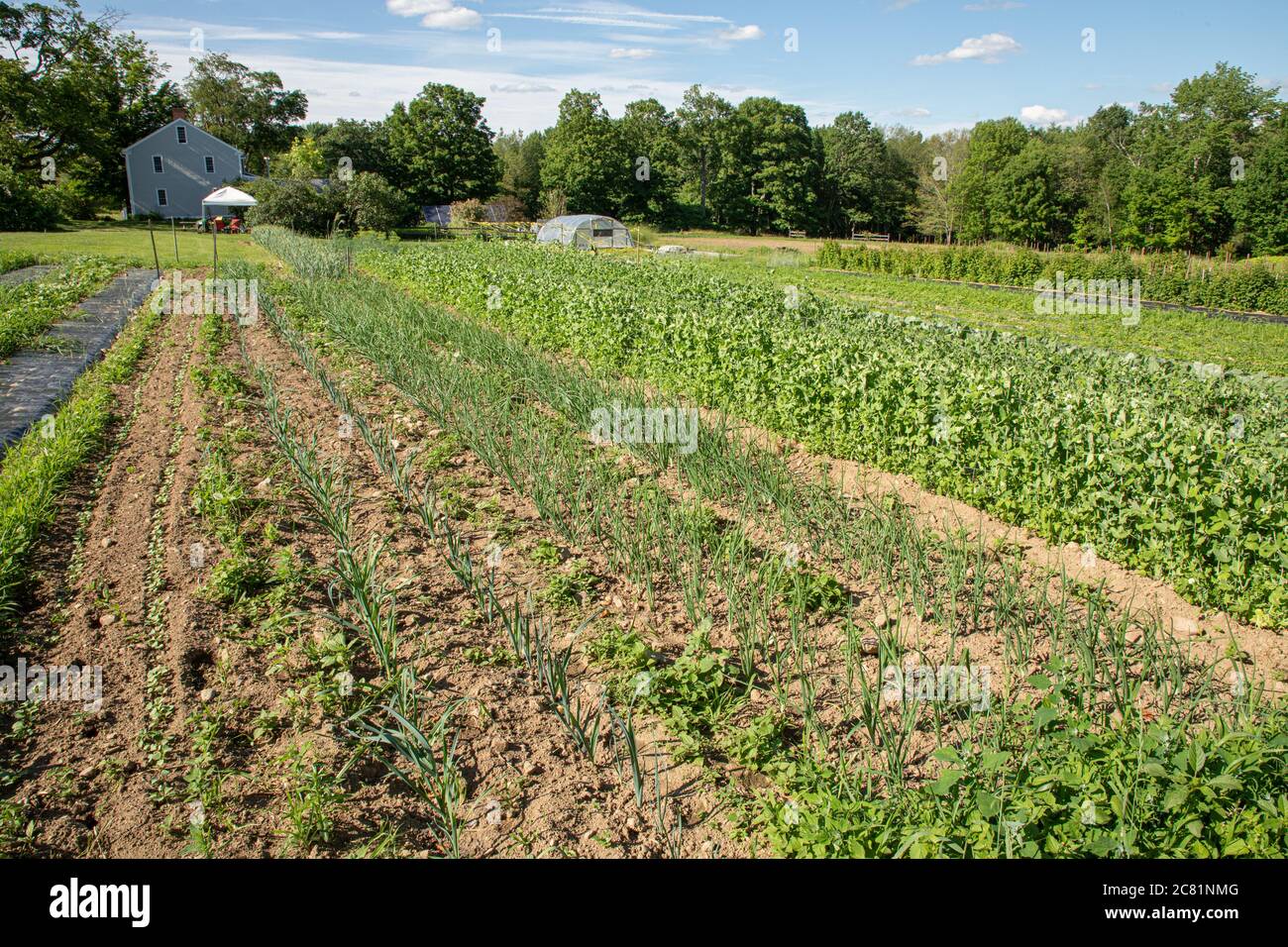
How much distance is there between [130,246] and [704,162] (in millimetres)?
43541

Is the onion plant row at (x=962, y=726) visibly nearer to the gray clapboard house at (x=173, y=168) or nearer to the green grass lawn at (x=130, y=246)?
the green grass lawn at (x=130, y=246)

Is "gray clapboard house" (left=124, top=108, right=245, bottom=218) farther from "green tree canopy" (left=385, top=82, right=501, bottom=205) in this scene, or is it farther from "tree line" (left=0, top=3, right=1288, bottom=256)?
"green tree canopy" (left=385, top=82, right=501, bottom=205)

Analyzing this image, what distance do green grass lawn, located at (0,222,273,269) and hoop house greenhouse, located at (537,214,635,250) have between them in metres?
11.2

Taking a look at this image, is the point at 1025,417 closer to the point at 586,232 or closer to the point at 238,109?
the point at 586,232

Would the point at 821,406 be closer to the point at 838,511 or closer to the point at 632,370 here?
the point at 838,511

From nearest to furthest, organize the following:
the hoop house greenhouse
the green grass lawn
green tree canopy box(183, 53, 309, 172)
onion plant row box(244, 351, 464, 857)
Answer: onion plant row box(244, 351, 464, 857), the green grass lawn, the hoop house greenhouse, green tree canopy box(183, 53, 309, 172)

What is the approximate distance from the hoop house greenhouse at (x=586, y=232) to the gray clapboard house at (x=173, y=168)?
85.6 ft

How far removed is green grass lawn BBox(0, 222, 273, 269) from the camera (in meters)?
24.0

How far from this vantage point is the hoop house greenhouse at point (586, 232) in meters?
32.2

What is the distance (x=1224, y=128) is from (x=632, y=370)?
45.7 metres

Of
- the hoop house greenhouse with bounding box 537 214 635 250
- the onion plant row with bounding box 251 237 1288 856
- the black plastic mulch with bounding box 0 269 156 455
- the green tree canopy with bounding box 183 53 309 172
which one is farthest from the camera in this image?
the green tree canopy with bounding box 183 53 309 172

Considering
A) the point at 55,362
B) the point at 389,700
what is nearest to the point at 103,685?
the point at 389,700

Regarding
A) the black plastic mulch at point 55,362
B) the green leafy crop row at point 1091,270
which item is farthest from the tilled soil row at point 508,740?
the green leafy crop row at point 1091,270

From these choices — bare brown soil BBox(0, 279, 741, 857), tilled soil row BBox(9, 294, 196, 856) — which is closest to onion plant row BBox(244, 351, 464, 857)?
bare brown soil BBox(0, 279, 741, 857)
